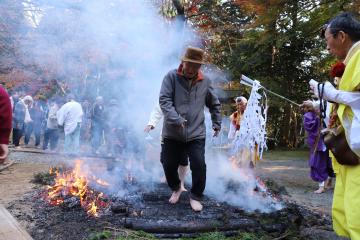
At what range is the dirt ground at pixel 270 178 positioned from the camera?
20.0 ft

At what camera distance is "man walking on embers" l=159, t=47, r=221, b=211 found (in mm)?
4766

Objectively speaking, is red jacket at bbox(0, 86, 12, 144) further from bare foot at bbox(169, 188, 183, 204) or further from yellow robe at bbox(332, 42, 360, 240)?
yellow robe at bbox(332, 42, 360, 240)

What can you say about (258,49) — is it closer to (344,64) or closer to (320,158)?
(320,158)

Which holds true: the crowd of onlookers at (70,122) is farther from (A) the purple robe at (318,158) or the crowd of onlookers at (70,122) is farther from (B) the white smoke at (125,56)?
(A) the purple robe at (318,158)

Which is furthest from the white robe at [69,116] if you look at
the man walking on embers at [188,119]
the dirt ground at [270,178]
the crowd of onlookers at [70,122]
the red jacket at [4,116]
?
the red jacket at [4,116]

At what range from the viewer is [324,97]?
112 inches

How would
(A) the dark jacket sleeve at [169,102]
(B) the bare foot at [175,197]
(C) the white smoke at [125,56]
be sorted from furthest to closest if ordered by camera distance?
1. (C) the white smoke at [125,56]
2. (B) the bare foot at [175,197]
3. (A) the dark jacket sleeve at [169,102]

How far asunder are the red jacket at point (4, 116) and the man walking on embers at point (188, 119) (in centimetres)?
195

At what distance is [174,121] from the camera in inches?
178

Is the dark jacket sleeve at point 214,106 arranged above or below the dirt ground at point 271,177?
above

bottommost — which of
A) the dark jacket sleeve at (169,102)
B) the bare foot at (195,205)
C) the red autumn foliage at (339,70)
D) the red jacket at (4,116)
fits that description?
the bare foot at (195,205)

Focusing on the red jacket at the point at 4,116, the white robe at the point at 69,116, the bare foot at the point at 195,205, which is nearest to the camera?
the red jacket at the point at 4,116

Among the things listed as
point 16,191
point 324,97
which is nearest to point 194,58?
point 324,97

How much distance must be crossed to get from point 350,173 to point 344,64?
0.82 m
